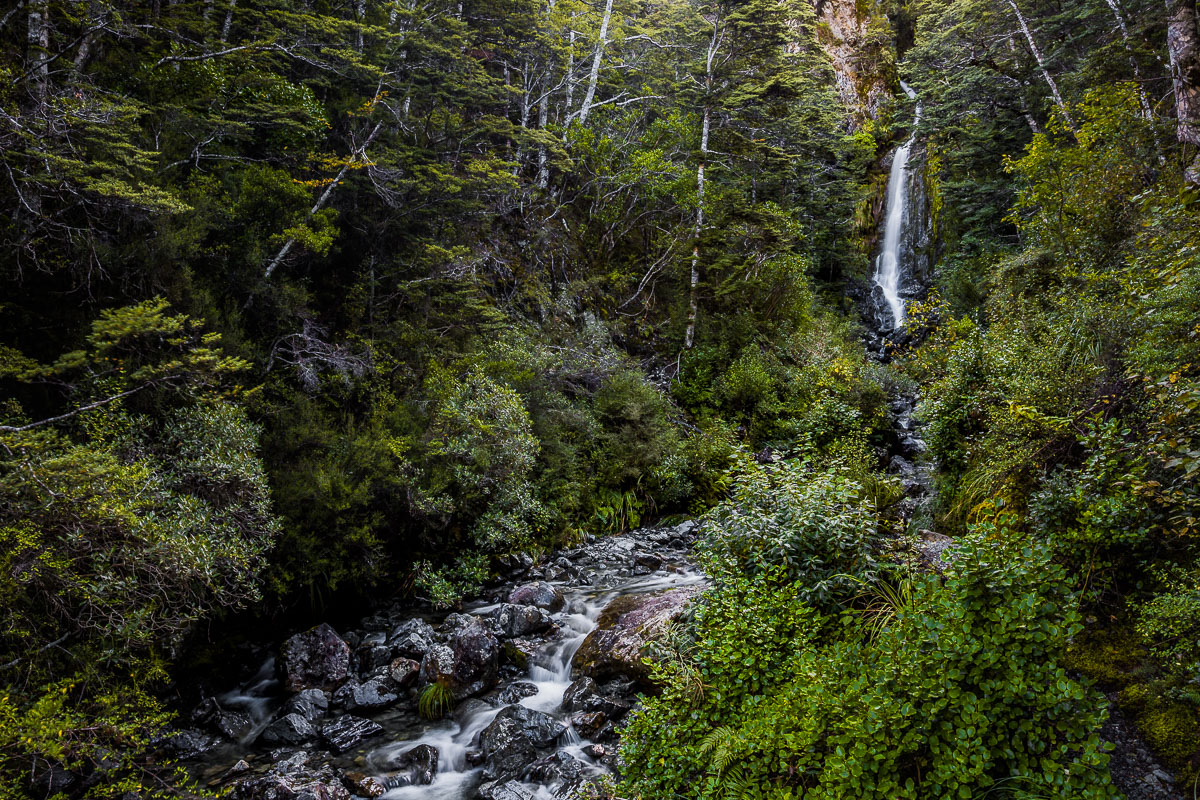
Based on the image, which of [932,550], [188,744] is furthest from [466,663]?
[932,550]

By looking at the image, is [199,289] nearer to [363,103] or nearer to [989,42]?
[363,103]

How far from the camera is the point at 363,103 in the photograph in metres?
12.2

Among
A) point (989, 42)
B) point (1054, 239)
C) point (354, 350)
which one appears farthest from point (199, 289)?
point (989, 42)

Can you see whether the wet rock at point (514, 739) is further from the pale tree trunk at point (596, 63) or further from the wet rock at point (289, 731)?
the pale tree trunk at point (596, 63)

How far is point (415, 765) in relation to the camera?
21.1ft

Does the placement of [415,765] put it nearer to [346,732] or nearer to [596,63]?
[346,732]

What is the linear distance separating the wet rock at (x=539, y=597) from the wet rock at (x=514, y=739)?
2.68 m

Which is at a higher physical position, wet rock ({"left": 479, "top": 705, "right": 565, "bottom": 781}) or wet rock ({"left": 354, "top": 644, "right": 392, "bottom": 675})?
wet rock ({"left": 354, "top": 644, "right": 392, "bottom": 675})

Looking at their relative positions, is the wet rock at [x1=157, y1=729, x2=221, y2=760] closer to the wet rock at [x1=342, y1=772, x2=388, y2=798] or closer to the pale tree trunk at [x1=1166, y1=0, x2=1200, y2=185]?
the wet rock at [x1=342, y1=772, x2=388, y2=798]

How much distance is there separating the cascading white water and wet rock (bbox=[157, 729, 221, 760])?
25059 millimetres

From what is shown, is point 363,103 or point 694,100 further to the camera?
point 694,100

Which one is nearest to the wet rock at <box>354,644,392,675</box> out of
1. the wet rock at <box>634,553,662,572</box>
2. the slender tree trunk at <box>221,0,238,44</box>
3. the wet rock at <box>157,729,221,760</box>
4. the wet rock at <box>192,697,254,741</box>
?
the wet rock at <box>192,697,254,741</box>

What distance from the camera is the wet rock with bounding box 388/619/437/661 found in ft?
27.3

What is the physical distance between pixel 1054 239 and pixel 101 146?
14809mm
